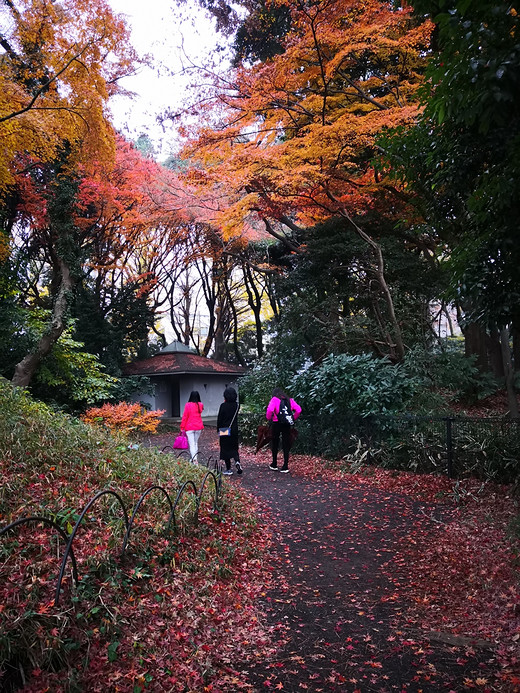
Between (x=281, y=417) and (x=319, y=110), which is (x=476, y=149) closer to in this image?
(x=281, y=417)

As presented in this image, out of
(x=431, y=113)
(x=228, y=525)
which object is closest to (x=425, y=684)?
(x=228, y=525)

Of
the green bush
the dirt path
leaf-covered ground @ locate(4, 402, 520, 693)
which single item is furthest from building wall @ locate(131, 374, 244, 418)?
leaf-covered ground @ locate(4, 402, 520, 693)

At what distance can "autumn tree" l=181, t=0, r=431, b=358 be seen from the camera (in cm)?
1001

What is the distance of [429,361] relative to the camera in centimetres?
1234

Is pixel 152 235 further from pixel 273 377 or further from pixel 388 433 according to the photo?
pixel 388 433

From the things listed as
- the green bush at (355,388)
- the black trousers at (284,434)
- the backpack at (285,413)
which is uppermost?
the green bush at (355,388)

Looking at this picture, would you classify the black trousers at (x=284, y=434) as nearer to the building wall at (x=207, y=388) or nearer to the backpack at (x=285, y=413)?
the backpack at (x=285, y=413)

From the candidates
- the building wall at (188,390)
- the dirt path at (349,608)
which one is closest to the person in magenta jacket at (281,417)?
the dirt path at (349,608)

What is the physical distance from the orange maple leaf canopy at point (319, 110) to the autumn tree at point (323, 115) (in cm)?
3

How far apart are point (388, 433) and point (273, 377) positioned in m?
5.41

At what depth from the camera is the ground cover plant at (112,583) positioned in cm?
262

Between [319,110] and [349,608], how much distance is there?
11175mm

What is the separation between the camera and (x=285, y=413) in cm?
922

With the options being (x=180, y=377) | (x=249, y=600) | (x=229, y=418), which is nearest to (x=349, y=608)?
(x=249, y=600)
